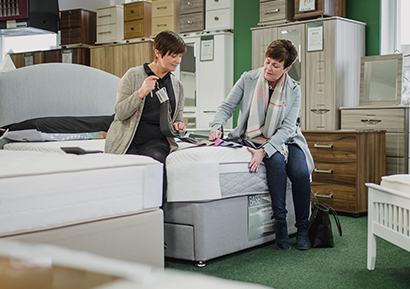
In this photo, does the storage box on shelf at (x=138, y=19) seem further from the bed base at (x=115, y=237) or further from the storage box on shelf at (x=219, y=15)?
the bed base at (x=115, y=237)

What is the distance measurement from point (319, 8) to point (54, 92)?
2.39 meters

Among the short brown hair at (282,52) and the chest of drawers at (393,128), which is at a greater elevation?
the short brown hair at (282,52)

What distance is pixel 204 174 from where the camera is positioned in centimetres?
206

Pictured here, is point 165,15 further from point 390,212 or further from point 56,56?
point 390,212

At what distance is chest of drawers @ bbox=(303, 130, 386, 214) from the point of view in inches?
128

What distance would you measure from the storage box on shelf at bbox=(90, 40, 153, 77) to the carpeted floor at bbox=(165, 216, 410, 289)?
3461 mm

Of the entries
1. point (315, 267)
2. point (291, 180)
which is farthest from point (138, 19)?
point (315, 267)

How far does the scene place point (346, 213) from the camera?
3.32 metres

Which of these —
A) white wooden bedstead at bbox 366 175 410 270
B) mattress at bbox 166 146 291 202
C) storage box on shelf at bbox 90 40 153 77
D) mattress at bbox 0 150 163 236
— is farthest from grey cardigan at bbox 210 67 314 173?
storage box on shelf at bbox 90 40 153 77

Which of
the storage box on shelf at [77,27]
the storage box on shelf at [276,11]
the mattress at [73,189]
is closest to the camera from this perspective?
the mattress at [73,189]

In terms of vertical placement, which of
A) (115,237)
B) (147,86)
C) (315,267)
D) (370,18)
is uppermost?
(370,18)

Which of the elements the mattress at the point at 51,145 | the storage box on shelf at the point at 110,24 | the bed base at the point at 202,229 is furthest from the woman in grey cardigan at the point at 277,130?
the storage box on shelf at the point at 110,24

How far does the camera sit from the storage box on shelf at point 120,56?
529 centimetres

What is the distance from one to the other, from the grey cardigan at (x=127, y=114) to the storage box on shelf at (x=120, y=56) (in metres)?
3.05
